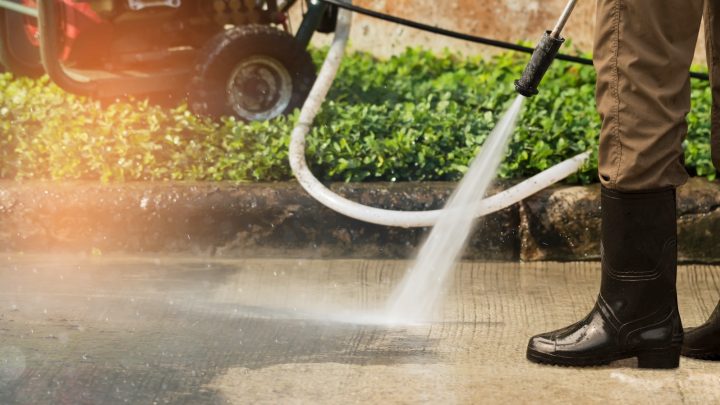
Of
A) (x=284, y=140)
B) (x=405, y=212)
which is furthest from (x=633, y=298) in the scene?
(x=284, y=140)

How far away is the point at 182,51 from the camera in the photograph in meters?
5.48

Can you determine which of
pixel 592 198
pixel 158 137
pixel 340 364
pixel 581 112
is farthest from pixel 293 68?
pixel 340 364

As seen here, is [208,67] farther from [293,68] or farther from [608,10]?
[608,10]

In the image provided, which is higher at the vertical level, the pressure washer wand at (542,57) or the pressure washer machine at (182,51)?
the pressure washer wand at (542,57)

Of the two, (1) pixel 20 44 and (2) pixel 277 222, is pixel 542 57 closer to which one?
(2) pixel 277 222

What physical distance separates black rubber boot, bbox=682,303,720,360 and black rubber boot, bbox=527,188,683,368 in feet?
0.29

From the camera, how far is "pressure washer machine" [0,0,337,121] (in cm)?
526

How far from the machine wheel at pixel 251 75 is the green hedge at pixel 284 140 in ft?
0.35

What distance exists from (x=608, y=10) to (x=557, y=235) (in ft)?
5.14

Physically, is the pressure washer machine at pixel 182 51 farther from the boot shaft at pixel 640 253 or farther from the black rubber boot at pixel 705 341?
the black rubber boot at pixel 705 341

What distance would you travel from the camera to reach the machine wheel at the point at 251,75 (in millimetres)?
5262

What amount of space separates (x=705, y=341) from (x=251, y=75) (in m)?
2.74

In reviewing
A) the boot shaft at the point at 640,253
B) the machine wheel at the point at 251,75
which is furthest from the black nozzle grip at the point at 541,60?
Result: the machine wheel at the point at 251,75

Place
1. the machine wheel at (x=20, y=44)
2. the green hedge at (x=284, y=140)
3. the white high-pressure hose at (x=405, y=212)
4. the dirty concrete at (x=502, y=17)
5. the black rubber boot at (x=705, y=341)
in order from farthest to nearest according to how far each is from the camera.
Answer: the dirty concrete at (x=502, y=17) < the machine wheel at (x=20, y=44) < the green hedge at (x=284, y=140) < the white high-pressure hose at (x=405, y=212) < the black rubber boot at (x=705, y=341)
